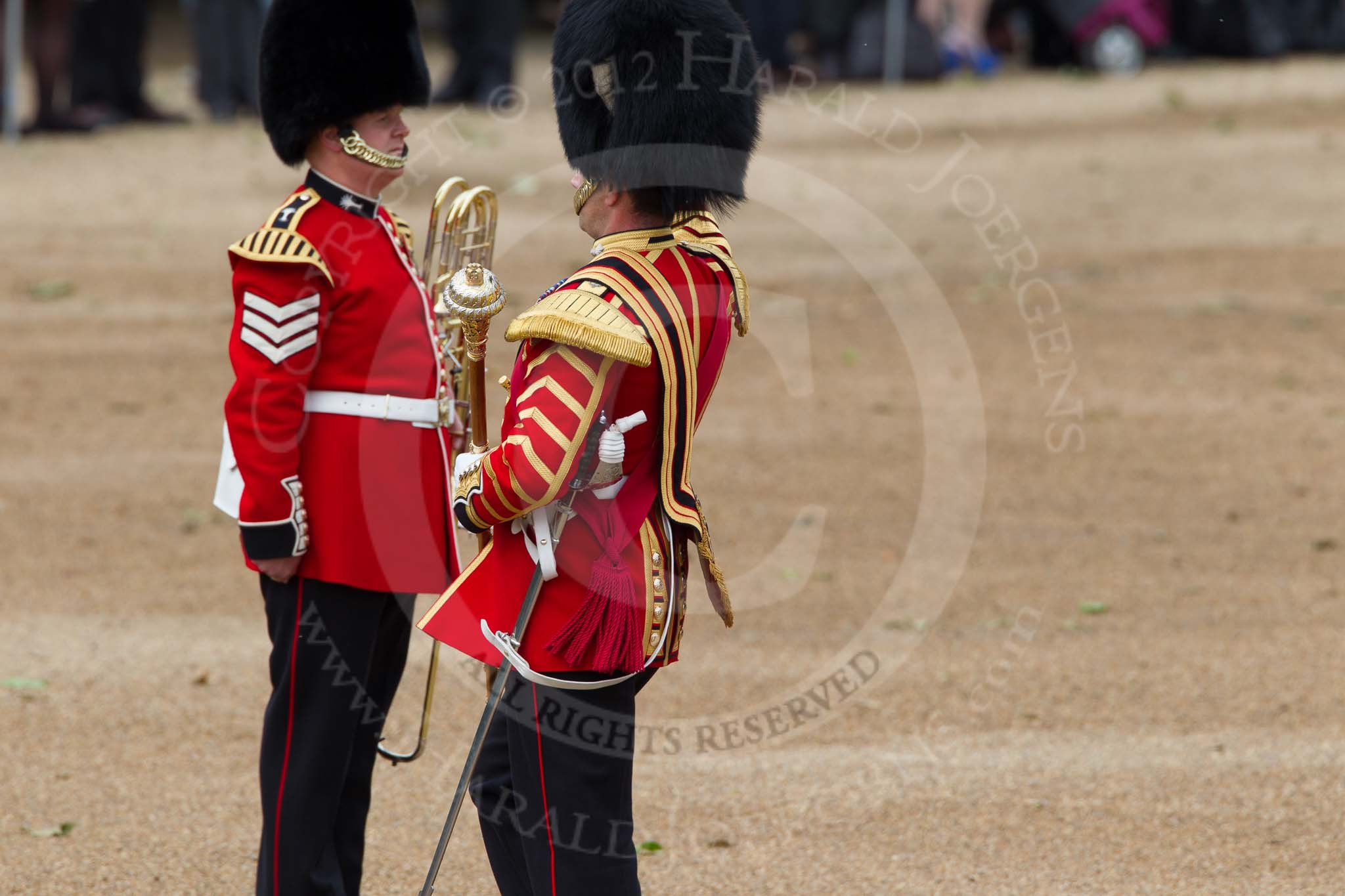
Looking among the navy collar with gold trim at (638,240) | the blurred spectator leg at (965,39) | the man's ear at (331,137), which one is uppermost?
the man's ear at (331,137)

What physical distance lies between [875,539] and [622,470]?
134 inches

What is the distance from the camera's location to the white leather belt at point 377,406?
285cm

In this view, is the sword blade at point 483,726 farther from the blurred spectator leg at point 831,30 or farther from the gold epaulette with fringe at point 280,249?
the blurred spectator leg at point 831,30

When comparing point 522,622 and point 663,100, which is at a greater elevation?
point 663,100

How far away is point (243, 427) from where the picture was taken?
2.76 meters

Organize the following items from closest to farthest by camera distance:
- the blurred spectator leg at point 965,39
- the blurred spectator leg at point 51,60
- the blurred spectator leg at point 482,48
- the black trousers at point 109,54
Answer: the blurred spectator leg at point 51,60 < the black trousers at point 109,54 < the blurred spectator leg at point 482,48 < the blurred spectator leg at point 965,39

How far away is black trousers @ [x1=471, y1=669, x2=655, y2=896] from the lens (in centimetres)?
244

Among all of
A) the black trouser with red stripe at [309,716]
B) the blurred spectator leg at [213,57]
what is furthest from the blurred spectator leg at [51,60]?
the black trouser with red stripe at [309,716]

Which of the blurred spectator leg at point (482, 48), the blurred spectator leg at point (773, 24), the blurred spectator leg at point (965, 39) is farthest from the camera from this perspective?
the blurred spectator leg at point (965, 39)

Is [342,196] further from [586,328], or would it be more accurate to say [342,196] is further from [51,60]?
[51,60]

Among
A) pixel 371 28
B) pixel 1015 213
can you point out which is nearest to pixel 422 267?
pixel 371 28

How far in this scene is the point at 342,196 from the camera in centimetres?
291

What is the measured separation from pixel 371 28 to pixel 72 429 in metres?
4.30

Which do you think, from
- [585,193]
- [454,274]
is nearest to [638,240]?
[585,193]
